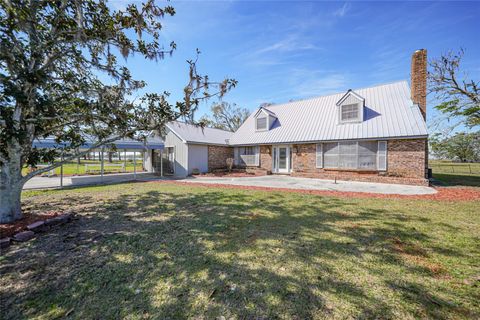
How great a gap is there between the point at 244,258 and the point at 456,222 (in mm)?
5629

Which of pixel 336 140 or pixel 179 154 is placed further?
pixel 179 154

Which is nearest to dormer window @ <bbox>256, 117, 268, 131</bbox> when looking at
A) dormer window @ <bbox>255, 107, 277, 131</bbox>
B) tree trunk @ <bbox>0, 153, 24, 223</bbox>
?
dormer window @ <bbox>255, 107, 277, 131</bbox>

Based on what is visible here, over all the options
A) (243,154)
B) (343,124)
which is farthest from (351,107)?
(243,154)

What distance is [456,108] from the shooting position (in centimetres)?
1369

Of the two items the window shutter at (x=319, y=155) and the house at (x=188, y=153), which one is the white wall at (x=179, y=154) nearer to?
the house at (x=188, y=153)

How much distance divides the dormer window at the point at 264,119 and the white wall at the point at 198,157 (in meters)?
5.23

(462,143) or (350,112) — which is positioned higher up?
(350,112)

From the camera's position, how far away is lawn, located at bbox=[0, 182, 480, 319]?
232 cm

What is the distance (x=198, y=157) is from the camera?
1689 cm

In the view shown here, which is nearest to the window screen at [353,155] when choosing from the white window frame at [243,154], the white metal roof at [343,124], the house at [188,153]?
the white metal roof at [343,124]

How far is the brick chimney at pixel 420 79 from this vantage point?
12133 mm

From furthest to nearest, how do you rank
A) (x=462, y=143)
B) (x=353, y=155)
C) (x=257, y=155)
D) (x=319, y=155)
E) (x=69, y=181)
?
(x=462, y=143) → (x=257, y=155) → (x=319, y=155) → (x=69, y=181) → (x=353, y=155)

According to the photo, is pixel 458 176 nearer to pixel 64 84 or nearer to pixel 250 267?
pixel 250 267

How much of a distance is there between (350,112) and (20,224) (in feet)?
→ 53.8
